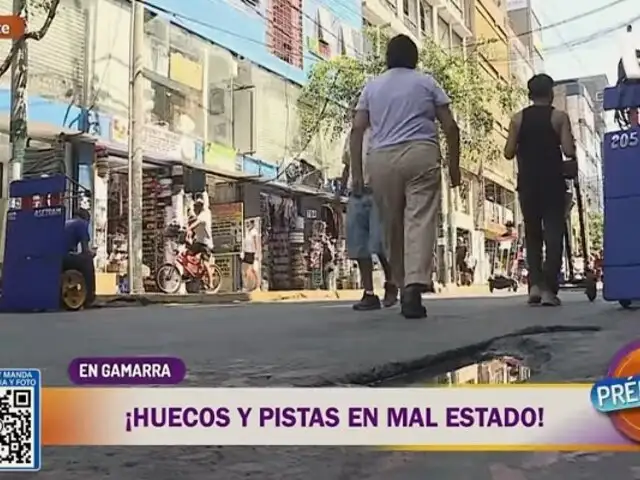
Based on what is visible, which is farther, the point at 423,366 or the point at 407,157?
the point at 407,157

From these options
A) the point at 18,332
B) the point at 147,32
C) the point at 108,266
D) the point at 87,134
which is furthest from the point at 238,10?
the point at 18,332

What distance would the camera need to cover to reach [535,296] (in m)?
1.39

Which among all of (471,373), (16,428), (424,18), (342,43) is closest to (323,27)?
(342,43)

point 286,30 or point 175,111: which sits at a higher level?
point 286,30

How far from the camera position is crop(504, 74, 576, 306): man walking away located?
1250 mm

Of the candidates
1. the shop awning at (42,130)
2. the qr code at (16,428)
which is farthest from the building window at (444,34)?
the qr code at (16,428)

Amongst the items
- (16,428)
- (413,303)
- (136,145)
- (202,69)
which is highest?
(202,69)

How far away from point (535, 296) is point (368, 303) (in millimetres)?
250

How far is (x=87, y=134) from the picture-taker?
1.22m

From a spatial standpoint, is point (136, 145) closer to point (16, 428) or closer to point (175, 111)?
point (175, 111)

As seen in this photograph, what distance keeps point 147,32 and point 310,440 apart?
550 mm

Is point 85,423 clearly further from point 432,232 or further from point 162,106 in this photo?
point 432,232

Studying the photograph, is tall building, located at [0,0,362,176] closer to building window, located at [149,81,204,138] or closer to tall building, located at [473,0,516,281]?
building window, located at [149,81,204,138]
